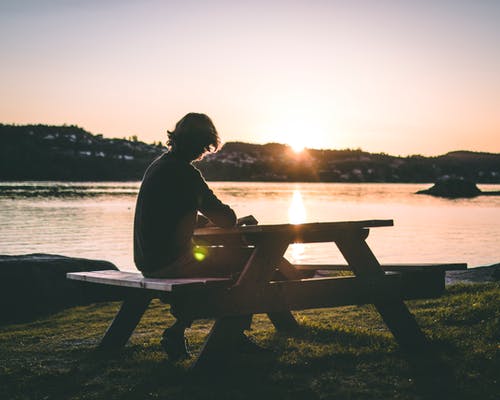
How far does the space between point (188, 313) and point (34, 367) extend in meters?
2.07

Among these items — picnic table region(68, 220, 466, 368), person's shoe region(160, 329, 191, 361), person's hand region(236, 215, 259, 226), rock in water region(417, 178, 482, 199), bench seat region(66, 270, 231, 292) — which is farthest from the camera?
rock in water region(417, 178, 482, 199)

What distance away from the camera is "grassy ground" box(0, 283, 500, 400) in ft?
15.8

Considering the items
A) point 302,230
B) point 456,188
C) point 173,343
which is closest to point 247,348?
point 173,343

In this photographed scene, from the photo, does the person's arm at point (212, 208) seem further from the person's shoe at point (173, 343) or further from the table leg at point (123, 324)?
the table leg at point (123, 324)

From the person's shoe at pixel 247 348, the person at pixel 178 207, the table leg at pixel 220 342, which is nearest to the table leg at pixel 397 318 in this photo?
the person's shoe at pixel 247 348

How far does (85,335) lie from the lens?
7797 millimetres

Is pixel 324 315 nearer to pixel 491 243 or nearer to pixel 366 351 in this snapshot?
pixel 366 351

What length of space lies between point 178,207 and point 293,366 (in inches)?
72.5

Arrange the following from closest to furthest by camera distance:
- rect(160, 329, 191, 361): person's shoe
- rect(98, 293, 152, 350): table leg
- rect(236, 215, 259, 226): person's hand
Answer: rect(160, 329, 191, 361): person's shoe, rect(236, 215, 259, 226): person's hand, rect(98, 293, 152, 350): table leg

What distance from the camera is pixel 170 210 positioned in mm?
5195

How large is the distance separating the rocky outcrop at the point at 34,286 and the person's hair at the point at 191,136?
5.09 metres

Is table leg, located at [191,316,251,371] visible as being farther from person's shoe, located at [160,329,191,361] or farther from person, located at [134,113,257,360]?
person's shoe, located at [160,329,191,361]

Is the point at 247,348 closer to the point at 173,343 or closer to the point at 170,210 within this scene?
the point at 173,343

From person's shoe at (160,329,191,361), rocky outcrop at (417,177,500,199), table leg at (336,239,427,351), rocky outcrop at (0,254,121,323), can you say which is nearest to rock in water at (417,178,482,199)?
rocky outcrop at (417,177,500,199)
